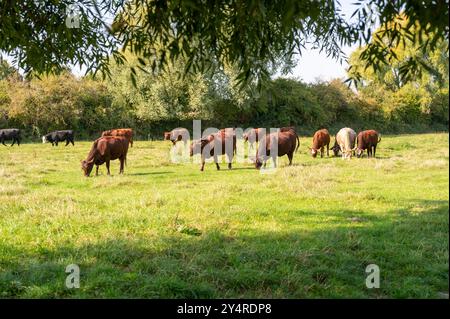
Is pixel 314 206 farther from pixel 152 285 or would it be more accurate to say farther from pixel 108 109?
pixel 108 109

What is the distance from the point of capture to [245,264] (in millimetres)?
5406

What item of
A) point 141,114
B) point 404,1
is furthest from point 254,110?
point 404,1

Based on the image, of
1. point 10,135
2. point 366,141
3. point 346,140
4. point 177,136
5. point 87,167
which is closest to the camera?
point 87,167

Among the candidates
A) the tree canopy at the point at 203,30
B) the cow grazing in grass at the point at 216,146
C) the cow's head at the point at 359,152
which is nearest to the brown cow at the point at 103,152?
the cow grazing in grass at the point at 216,146

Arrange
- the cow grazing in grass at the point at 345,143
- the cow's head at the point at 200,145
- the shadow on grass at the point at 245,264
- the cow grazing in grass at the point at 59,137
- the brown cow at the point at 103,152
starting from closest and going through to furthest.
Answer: the shadow on grass at the point at 245,264 → the brown cow at the point at 103,152 → the cow's head at the point at 200,145 → the cow grazing in grass at the point at 345,143 → the cow grazing in grass at the point at 59,137

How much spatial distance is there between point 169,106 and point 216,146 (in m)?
19.1

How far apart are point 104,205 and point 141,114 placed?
2762 cm

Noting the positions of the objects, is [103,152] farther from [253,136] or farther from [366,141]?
[366,141]

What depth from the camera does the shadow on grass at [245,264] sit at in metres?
4.82

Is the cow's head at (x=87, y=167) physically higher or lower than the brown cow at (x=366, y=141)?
lower

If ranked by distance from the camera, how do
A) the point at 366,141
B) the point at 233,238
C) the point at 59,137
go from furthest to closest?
the point at 59,137, the point at 366,141, the point at 233,238

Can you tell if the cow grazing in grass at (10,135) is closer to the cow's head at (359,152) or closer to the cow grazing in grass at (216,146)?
the cow grazing in grass at (216,146)

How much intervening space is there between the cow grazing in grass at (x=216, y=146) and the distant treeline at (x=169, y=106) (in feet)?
42.2

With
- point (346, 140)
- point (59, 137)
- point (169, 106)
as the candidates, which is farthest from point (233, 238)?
point (169, 106)
